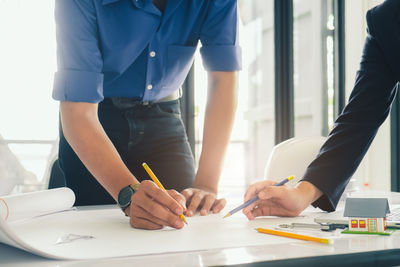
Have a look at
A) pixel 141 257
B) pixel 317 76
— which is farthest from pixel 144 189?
pixel 317 76

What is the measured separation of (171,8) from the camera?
1.19 meters

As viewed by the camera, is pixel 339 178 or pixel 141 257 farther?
pixel 339 178

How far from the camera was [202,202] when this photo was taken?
40.6 inches

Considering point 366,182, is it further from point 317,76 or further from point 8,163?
point 8,163

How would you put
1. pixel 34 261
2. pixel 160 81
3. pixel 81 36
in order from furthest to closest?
pixel 160 81 → pixel 81 36 → pixel 34 261

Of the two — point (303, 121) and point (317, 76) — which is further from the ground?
point (317, 76)

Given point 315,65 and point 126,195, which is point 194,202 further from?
point 315,65

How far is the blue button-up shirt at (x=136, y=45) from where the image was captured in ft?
3.68

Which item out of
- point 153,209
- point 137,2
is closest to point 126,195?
point 153,209

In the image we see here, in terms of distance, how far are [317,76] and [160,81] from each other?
9.13 feet

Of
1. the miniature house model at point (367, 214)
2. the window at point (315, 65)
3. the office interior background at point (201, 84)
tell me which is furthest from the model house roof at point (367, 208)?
the window at point (315, 65)

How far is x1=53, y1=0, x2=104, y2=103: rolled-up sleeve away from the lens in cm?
111

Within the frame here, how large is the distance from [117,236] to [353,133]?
24.2 inches

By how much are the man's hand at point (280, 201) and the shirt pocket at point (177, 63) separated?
531mm
